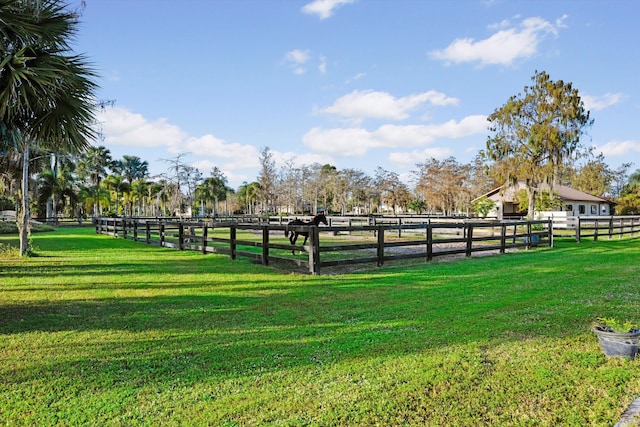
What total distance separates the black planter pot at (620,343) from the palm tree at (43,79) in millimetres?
7046

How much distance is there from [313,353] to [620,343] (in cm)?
286

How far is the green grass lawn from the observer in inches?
111

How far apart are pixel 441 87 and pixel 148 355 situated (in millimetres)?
23171

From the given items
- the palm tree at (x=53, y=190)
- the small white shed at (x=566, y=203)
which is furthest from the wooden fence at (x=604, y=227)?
the palm tree at (x=53, y=190)

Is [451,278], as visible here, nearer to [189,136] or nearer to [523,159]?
[523,159]

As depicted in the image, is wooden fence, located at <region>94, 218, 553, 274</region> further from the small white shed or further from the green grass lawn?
the small white shed

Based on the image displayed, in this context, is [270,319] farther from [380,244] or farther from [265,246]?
[380,244]

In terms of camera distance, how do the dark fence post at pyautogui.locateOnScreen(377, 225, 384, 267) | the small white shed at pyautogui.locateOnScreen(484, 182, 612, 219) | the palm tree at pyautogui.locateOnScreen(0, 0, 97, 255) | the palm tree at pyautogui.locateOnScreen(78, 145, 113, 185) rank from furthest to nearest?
the palm tree at pyautogui.locateOnScreen(78, 145, 113, 185) < the small white shed at pyautogui.locateOnScreen(484, 182, 612, 219) < the dark fence post at pyautogui.locateOnScreen(377, 225, 384, 267) < the palm tree at pyautogui.locateOnScreen(0, 0, 97, 255)

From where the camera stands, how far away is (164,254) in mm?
12938

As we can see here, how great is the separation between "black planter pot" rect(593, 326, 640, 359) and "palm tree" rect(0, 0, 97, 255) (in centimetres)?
705

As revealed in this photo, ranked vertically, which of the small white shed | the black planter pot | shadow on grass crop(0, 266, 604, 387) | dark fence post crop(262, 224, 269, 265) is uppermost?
the small white shed

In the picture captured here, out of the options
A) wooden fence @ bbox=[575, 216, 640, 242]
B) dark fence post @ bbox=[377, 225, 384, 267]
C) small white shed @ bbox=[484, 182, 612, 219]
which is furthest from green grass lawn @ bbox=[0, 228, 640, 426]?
small white shed @ bbox=[484, 182, 612, 219]

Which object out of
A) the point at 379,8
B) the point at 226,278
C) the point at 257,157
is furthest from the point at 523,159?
the point at 226,278

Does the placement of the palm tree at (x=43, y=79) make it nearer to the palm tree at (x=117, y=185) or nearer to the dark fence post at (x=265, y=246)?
the dark fence post at (x=265, y=246)
